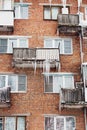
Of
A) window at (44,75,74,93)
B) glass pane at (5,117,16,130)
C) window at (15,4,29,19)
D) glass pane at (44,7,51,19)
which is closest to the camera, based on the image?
glass pane at (5,117,16,130)

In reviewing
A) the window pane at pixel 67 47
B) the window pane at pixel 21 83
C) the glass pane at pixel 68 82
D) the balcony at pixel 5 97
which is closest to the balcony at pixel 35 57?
the window pane at pixel 21 83

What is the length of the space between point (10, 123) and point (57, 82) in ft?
14.0

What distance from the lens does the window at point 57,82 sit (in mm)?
27891

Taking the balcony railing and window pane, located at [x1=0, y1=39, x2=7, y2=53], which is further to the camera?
the balcony railing

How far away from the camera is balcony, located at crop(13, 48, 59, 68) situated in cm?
2780

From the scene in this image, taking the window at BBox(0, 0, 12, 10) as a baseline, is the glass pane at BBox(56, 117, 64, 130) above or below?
below

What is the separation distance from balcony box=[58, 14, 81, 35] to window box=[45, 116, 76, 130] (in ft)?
20.7

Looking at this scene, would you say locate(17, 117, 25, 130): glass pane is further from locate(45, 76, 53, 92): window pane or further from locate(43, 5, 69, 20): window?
locate(43, 5, 69, 20): window

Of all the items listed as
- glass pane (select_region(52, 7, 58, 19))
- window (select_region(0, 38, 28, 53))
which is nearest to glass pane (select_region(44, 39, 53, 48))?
window (select_region(0, 38, 28, 53))

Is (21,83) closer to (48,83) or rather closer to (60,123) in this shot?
(48,83)

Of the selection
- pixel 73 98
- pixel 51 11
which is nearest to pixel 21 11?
pixel 51 11

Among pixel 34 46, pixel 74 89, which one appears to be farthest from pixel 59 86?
pixel 34 46

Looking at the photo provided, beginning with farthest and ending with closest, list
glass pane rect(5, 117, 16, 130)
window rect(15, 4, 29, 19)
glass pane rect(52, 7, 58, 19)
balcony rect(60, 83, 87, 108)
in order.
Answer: glass pane rect(52, 7, 58, 19), window rect(15, 4, 29, 19), glass pane rect(5, 117, 16, 130), balcony rect(60, 83, 87, 108)

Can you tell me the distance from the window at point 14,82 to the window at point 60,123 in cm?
277
